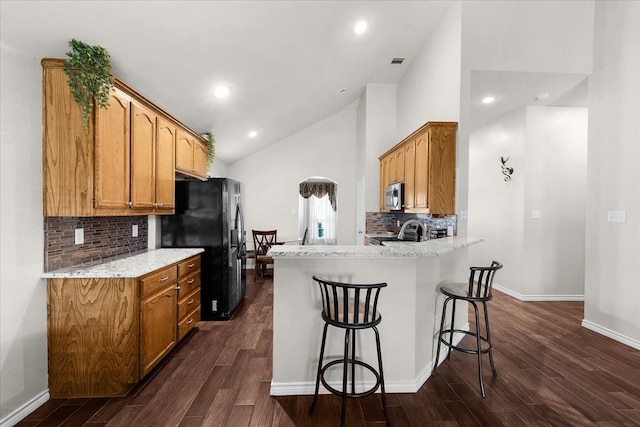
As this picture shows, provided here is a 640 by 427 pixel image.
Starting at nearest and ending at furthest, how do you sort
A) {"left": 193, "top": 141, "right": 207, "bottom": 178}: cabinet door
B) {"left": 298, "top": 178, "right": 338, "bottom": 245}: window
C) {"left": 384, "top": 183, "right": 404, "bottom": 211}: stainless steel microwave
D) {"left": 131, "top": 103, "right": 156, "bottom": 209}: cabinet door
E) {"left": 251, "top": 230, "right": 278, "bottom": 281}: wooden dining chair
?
{"left": 131, "top": 103, "right": 156, "bottom": 209}: cabinet door → {"left": 193, "top": 141, "right": 207, "bottom": 178}: cabinet door → {"left": 384, "top": 183, "right": 404, "bottom": 211}: stainless steel microwave → {"left": 251, "top": 230, "right": 278, "bottom": 281}: wooden dining chair → {"left": 298, "top": 178, "right": 338, "bottom": 245}: window

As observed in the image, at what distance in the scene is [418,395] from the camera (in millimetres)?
2174

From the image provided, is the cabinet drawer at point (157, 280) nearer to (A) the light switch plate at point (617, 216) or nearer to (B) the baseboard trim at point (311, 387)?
(B) the baseboard trim at point (311, 387)

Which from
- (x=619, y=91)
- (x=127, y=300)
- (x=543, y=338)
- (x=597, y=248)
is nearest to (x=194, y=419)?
(x=127, y=300)

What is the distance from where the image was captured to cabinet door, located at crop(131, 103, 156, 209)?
7.97 ft

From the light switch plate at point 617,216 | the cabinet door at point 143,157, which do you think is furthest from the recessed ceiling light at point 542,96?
the cabinet door at point 143,157

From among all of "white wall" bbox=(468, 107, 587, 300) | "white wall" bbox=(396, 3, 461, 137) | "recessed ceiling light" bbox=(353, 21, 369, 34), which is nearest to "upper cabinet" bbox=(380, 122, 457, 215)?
"white wall" bbox=(396, 3, 461, 137)

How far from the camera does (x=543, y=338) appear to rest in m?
3.14

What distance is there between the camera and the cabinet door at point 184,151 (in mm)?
3279

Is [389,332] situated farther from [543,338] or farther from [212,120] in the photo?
[212,120]

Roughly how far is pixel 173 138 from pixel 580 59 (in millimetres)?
4596

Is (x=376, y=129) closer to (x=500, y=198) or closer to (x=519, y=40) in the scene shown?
(x=500, y=198)

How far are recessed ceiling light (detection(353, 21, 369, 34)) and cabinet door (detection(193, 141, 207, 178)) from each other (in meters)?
2.38

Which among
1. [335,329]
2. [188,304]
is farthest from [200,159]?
[335,329]

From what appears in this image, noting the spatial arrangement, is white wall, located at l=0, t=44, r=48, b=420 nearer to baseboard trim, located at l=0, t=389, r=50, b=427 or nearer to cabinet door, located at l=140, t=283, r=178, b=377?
baseboard trim, located at l=0, t=389, r=50, b=427
